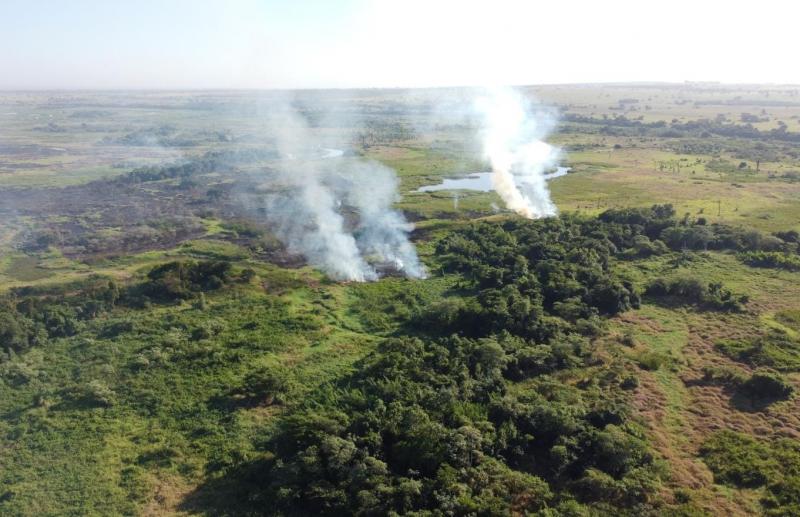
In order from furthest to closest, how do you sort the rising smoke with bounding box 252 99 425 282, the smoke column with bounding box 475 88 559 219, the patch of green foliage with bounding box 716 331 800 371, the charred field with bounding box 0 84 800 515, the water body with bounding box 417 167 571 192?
the water body with bounding box 417 167 571 192 → the smoke column with bounding box 475 88 559 219 → the rising smoke with bounding box 252 99 425 282 → the patch of green foliage with bounding box 716 331 800 371 → the charred field with bounding box 0 84 800 515

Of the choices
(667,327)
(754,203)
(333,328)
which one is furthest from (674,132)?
(333,328)

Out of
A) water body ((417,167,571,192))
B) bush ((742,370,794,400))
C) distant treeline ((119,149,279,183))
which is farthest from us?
distant treeline ((119,149,279,183))

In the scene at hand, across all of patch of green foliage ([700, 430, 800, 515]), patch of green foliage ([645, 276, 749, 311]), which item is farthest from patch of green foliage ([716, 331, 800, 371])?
patch of green foliage ([700, 430, 800, 515])

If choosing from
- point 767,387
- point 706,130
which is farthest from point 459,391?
point 706,130

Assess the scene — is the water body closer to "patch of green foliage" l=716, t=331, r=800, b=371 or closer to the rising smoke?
the rising smoke

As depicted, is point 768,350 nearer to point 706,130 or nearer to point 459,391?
point 459,391

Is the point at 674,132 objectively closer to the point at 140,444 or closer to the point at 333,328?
the point at 333,328
